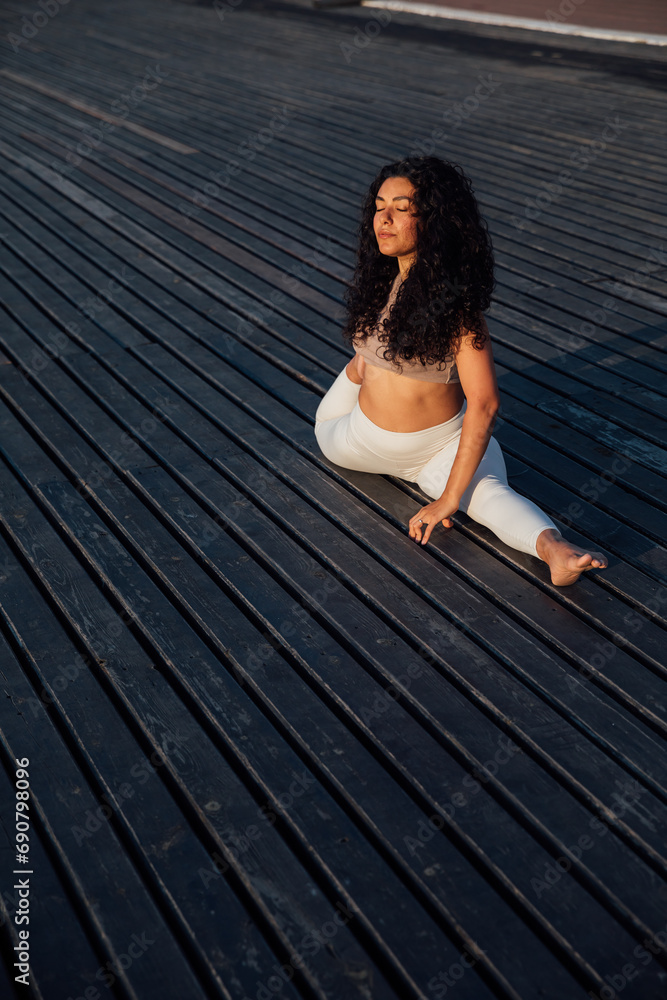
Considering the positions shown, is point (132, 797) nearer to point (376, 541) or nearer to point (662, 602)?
point (376, 541)

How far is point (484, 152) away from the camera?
7027mm

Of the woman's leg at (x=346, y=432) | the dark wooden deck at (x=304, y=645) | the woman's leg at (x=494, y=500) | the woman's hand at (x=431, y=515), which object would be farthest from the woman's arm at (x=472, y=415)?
the woman's leg at (x=346, y=432)

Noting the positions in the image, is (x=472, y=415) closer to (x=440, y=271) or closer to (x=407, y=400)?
(x=407, y=400)

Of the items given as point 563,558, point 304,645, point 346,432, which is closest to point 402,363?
point 346,432

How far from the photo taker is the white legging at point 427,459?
2.81 m

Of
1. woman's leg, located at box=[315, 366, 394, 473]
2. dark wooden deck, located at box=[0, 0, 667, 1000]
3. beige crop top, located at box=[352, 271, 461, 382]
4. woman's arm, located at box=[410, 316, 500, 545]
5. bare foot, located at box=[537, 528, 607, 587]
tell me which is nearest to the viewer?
dark wooden deck, located at box=[0, 0, 667, 1000]

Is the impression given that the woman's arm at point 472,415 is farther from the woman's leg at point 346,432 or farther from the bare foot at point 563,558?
the woman's leg at point 346,432

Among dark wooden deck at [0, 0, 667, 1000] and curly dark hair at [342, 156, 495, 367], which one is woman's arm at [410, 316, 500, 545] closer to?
curly dark hair at [342, 156, 495, 367]

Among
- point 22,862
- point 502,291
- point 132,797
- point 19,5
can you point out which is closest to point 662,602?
point 132,797

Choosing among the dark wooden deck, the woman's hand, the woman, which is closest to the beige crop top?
the woman

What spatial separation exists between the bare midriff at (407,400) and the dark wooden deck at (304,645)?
32 centimetres

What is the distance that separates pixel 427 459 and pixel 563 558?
0.65m

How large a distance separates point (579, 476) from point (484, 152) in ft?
14.8

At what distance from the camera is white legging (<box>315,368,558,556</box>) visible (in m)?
2.81
